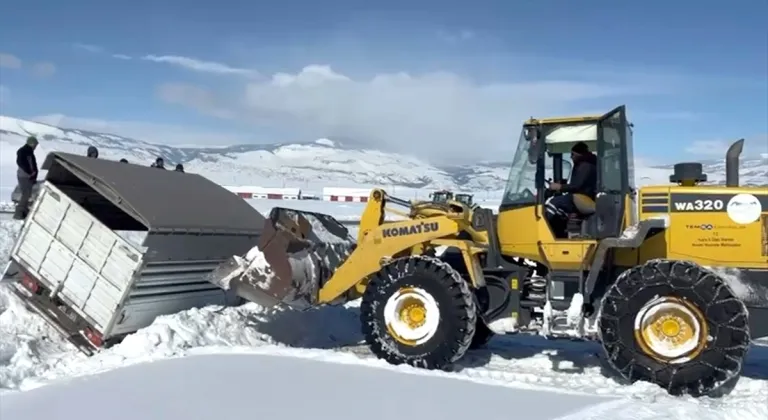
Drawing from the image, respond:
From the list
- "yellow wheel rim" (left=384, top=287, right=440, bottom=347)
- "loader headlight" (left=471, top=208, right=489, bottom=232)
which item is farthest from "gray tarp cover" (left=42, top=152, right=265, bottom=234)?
"loader headlight" (left=471, top=208, right=489, bottom=232)

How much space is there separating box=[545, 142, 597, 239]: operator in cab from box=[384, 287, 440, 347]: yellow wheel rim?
1.63 meters

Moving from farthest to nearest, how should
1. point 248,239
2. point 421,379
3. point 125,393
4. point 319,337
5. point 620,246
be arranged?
point 248,239 → point 319,337 → point 620,246 → point 421,379 → point 125,393

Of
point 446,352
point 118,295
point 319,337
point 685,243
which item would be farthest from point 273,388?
point 685,243

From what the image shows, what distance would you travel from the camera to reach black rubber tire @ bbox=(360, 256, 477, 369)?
26.7ft

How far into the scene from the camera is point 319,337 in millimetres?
10195

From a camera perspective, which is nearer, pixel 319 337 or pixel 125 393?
pixel 125 393

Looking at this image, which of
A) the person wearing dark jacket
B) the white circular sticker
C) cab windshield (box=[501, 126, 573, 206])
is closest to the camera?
the white circular sticker

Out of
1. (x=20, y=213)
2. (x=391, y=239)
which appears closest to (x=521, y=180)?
(x=391, y=239)

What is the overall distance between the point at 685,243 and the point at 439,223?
262cm

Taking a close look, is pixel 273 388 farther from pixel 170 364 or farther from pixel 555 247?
pixel 555 247

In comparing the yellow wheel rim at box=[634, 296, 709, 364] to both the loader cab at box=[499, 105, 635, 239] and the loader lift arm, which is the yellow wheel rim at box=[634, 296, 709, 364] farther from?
the loader lift arm

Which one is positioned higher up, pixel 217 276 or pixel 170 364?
pixel 217 276

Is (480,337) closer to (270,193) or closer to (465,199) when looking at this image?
(465,199)

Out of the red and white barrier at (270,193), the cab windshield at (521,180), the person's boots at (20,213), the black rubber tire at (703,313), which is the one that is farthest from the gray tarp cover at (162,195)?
the red and white barrier at (270,193)
